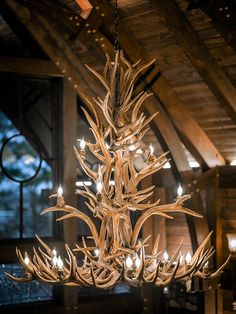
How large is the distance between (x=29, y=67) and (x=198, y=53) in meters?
2.62

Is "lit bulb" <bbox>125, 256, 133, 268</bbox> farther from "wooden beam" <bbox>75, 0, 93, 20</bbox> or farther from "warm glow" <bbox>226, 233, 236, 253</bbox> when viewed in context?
"wooden beam" <bbox>75, 0, 93, 20</bbox>

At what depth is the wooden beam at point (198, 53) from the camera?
22.1ft

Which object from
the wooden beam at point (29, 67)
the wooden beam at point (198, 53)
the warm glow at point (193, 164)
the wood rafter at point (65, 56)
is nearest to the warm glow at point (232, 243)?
the wood rafter at point (65, 56)

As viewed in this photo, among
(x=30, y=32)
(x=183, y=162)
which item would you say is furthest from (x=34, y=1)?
(x=183, y=162)

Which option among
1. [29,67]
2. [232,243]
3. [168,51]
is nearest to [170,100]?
[168,51]

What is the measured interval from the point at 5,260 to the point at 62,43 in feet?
8.43

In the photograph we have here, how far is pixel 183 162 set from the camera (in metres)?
8.30

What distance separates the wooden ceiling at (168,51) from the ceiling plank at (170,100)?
0.4 inches

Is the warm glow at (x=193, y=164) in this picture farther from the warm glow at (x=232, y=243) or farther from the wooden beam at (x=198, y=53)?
the wooden beam at (x=198, y=53)

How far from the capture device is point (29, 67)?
28.8 ft

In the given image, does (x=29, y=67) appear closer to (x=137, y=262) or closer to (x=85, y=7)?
(x=85, y=7)

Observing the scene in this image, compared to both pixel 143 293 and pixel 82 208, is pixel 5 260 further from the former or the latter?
pixel 143 293

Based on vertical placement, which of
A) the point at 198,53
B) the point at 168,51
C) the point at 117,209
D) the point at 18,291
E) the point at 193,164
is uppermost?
the point at 168,51

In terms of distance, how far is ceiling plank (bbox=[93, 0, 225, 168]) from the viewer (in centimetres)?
758
